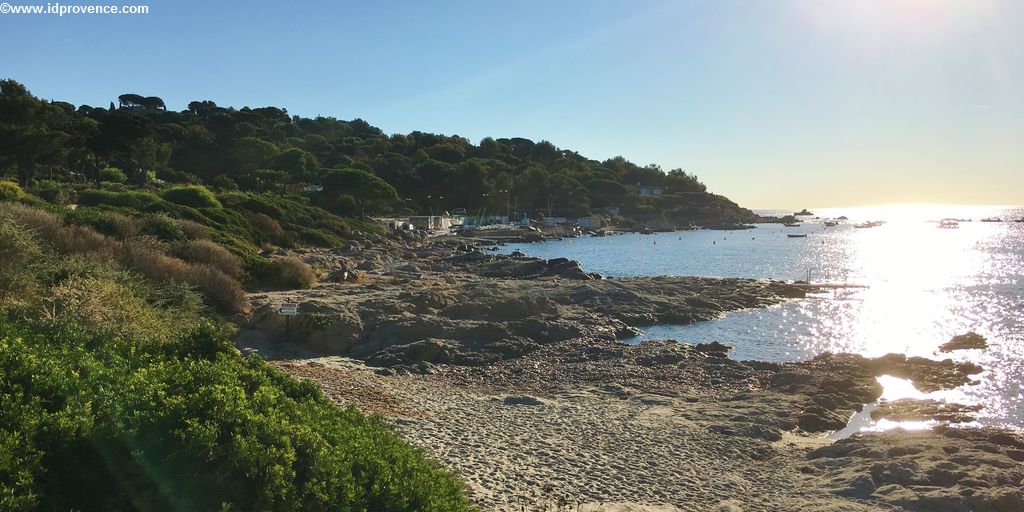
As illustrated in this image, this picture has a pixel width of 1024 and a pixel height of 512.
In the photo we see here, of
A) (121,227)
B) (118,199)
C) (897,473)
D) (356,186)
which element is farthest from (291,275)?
(356,186)

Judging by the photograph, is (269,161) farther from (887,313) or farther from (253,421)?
(253,421)

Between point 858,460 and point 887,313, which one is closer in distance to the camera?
point 858,460

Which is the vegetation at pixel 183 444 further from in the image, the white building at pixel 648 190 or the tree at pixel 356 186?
the white building at pixel 648 190

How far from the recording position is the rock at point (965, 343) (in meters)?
24.2

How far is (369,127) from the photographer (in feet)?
495

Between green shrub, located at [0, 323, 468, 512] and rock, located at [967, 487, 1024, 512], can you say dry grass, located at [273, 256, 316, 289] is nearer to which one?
green shrub, located at [0, 323, 468, 512]

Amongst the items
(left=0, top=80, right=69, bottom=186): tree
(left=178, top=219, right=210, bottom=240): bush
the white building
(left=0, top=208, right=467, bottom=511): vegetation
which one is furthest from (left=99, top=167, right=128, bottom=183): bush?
the white building

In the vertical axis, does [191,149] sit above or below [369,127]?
below

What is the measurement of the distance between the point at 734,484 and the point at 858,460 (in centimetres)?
251

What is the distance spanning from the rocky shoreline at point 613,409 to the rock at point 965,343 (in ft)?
15.1

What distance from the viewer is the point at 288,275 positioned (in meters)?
26.3

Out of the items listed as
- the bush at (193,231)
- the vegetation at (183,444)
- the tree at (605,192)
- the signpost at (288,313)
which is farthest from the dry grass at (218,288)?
the tree at (605,192)

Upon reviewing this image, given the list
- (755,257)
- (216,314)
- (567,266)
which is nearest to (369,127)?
(755,257)

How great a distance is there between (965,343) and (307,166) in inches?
2825
